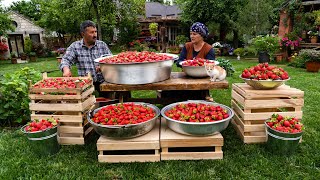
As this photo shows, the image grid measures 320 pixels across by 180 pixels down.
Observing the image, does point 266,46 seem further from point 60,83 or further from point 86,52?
point 60,83

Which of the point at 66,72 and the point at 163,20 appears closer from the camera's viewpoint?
the point at 66,72

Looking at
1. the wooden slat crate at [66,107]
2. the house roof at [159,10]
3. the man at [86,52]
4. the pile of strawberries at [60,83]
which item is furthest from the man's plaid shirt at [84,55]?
the house roof at [159,10]

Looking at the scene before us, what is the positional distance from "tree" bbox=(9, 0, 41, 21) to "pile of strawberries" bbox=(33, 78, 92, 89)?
28.0 meters

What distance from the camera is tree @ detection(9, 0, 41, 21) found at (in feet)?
94.1

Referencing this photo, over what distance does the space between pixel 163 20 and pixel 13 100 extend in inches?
693

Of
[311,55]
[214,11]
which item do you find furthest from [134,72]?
[214,11]

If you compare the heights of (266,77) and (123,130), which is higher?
(266,77)

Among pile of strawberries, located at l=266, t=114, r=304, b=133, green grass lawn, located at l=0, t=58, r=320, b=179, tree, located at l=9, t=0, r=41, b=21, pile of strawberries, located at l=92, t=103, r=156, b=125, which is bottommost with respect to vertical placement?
green grass lawn, located at l=0, t=58, r=320, b=179

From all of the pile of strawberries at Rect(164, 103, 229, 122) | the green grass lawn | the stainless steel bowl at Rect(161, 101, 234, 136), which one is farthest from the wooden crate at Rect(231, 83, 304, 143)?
the stainless steel bowl at Rect(161, 101, 234, 136)

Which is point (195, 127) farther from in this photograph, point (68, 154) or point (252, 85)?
point (68, 154)

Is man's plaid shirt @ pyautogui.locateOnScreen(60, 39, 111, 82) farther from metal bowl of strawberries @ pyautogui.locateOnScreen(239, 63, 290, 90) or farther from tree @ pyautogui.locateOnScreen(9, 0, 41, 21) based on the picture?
tree @ pyautogui.locateOnScreen(9, 0, 41, 21)

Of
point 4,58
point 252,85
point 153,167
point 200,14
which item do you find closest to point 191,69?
point 252,85

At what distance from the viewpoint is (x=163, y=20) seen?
20641 mm

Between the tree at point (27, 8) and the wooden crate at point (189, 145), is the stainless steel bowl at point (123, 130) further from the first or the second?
the tree at point (27, 8)
